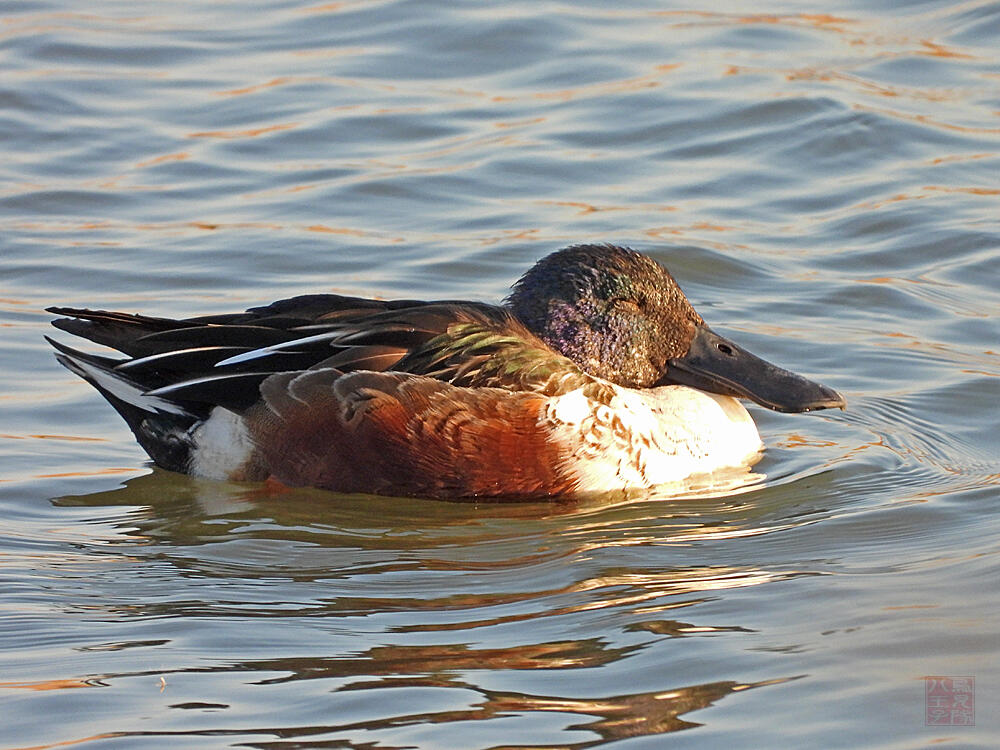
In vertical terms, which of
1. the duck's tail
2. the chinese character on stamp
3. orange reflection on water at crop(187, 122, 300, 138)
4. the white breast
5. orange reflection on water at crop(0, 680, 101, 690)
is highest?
orange reflection on water at crop(187, 122, 300, 138)

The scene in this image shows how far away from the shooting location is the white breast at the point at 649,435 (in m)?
5.87

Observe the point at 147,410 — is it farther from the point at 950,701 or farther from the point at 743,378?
the point at 950,701

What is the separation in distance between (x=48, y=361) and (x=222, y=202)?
215cm

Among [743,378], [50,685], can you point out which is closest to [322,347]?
[743,378]

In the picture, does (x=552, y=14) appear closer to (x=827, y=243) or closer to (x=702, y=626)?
(x=827, y=243)

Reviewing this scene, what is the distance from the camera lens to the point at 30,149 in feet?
32.4

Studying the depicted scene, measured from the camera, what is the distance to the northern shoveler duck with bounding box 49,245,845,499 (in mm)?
5773

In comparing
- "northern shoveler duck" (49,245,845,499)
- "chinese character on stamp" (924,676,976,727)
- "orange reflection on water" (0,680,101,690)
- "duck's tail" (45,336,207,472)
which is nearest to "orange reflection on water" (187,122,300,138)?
"northern shoveler duck" (49,245,845,499)

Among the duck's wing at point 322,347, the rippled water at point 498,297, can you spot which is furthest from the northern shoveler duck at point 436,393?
the rippled water at point 498,297

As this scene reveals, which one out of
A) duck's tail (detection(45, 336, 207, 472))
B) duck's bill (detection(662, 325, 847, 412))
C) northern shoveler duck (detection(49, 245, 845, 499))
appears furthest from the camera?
duck's bill (detection(662, 325, 847, 412))

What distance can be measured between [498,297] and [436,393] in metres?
2.29

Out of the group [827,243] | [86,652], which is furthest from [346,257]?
[86,652]

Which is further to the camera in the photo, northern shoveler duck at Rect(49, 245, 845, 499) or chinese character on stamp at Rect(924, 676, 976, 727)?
northern shoveler duck at Rect(49, 245, 845, 499)

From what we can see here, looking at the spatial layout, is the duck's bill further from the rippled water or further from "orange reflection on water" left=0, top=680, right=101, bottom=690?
"orange reflection on water" left=0, top=680, right=101, bottom=690
